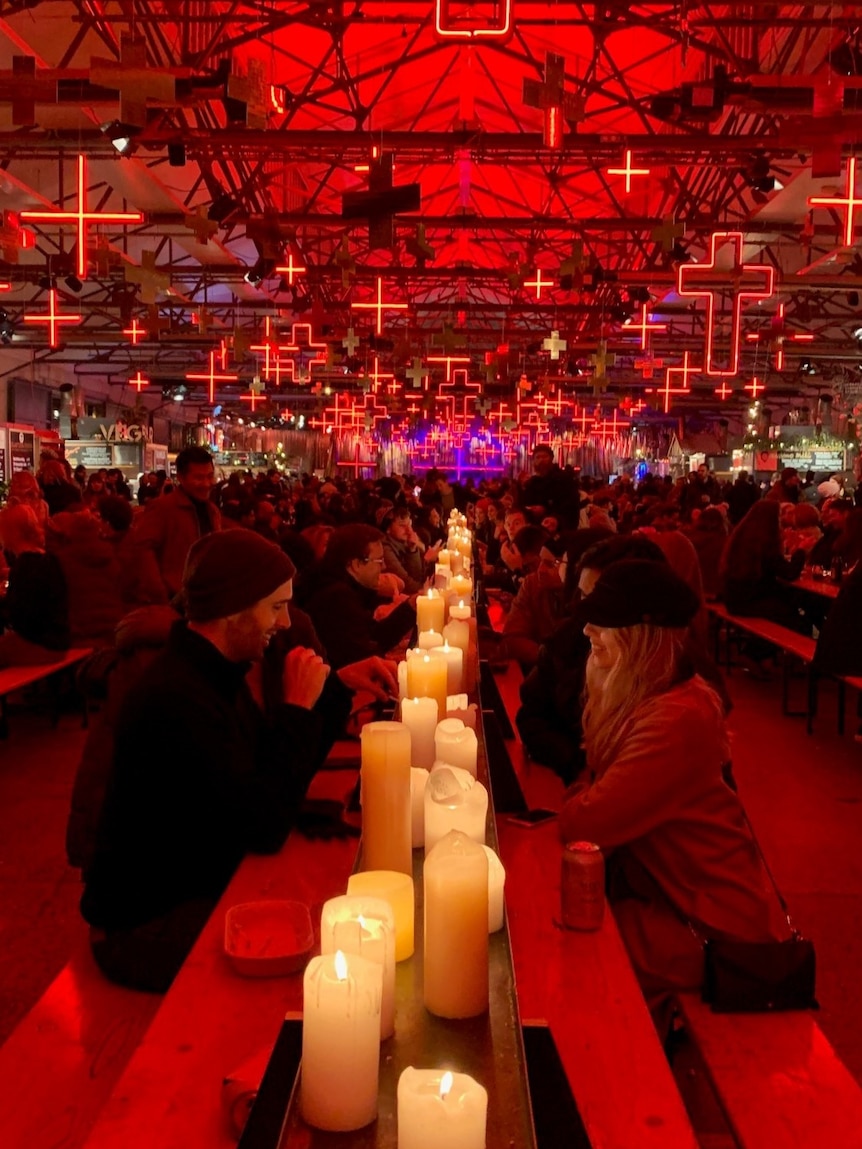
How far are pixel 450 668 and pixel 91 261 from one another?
29.7 ft

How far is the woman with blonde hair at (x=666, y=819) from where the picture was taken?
2.77 metres

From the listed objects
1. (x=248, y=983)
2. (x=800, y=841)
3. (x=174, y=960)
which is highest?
(x=248, y=983)

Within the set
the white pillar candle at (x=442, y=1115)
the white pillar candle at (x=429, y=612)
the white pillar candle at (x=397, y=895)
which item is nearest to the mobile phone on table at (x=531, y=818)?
the white pillar candle at (x=397, y=895)

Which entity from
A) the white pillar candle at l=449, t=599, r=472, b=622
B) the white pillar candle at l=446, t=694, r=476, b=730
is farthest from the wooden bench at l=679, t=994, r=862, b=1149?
the white pillar candle at l=449, t=599, r=472, b=622

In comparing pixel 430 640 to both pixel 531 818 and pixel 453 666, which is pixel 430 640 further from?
pixel 531 818

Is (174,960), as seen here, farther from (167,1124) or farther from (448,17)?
(448,17)

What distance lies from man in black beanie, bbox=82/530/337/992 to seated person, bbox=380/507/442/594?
630cm

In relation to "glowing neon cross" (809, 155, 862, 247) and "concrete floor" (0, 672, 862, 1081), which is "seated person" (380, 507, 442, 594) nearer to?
"concrete floor" (0, 672, 862, 1081)

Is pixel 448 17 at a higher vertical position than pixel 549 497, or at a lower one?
higher

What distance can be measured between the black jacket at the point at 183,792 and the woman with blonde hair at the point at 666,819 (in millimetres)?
718

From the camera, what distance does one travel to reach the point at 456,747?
8.80 ft

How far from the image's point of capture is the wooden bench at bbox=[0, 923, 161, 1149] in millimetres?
2156

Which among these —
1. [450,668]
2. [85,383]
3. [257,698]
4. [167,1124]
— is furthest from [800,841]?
[85,383]

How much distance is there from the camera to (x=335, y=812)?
123 inches
